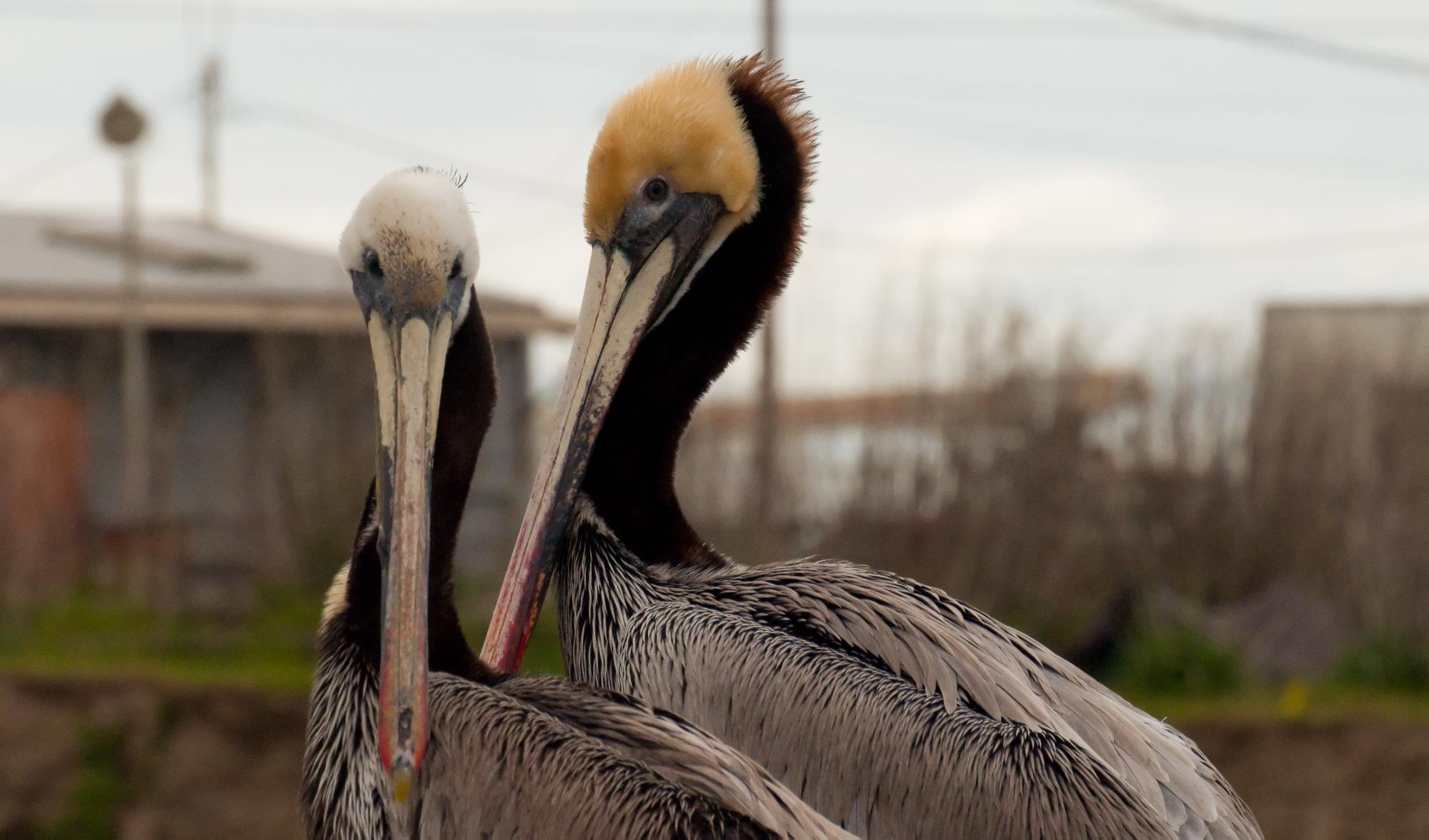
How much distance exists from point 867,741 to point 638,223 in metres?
1.28

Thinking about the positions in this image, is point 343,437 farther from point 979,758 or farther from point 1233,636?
point 979,758

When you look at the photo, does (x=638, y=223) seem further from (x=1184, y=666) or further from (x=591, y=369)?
(x=1184, y=666)

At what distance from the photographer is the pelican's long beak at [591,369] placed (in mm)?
3672

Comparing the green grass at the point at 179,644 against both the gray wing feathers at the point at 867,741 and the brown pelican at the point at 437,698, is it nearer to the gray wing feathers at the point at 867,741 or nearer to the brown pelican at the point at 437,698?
the gray wing feathers at the point at 867,741

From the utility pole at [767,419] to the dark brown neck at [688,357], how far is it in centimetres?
790

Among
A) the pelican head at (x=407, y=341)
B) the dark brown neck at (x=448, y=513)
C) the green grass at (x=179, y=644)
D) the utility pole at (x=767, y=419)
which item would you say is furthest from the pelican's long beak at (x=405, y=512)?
the utility pole at (x=767, y=419)

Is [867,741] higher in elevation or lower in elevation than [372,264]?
lower

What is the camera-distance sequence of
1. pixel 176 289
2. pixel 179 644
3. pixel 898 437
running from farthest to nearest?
1. pixel 176 289
2. pixel 898 437
3. pixel 179 644

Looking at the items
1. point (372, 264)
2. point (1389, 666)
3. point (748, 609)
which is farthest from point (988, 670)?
point (1389, 666)

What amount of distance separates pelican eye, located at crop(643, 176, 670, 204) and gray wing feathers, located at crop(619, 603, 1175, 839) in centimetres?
93

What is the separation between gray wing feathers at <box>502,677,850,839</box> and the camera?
2746mm

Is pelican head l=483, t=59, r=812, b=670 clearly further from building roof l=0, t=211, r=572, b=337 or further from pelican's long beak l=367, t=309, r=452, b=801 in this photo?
building roof l=0, t=211, r=572, b=337

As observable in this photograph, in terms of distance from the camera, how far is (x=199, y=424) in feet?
53.6

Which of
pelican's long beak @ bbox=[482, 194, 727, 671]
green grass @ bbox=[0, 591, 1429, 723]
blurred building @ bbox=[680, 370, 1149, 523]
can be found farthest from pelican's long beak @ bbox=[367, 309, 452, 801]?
blurred building @ bbox=[680, 370, 1149, 523]
